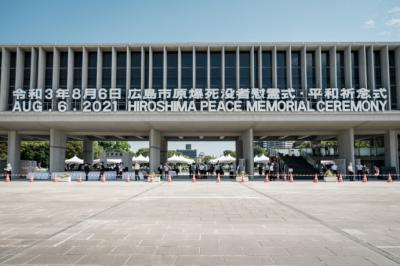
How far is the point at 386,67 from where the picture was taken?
36750 millimetres

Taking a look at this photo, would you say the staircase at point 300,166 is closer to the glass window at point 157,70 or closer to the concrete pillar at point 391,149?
the concrete pillar at point 391,149

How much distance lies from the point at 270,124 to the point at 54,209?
25300 millimetres

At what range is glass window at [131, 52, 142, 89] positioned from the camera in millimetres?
38094

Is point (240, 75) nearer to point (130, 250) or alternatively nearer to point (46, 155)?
point (130, 250)

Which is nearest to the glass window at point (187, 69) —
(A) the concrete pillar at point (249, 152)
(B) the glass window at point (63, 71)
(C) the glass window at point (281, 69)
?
(A) the concrete pillar at point (249, 152)

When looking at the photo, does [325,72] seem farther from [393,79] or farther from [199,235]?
[199,235]

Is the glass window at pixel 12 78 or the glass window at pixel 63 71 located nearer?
the glass window at pixel 12 78

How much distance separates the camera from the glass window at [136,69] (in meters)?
38.1

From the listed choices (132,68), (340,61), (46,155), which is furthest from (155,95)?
(46,155)

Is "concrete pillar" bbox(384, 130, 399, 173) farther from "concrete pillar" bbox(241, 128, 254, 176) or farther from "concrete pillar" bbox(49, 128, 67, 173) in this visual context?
"concrete pillar" bbox(49, 128, 67, 173)

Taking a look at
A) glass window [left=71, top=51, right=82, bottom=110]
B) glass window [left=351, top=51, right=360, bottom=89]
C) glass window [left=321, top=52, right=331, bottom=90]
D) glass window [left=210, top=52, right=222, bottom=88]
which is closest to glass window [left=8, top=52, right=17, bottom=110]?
glass window [left=71, top=51, right=82, bottom=110]

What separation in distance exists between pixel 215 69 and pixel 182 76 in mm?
3758

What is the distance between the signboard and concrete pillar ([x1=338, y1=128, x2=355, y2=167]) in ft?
9.27

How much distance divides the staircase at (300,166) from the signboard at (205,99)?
265 inches
